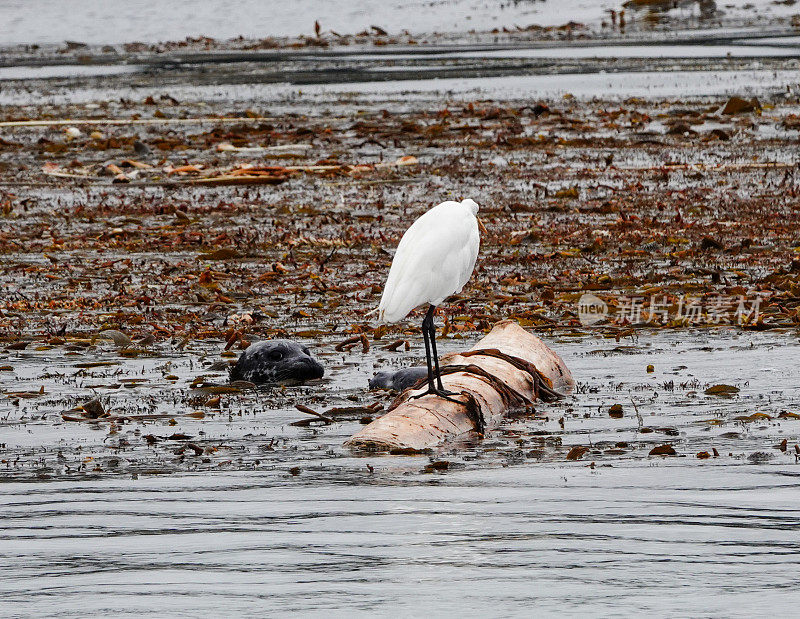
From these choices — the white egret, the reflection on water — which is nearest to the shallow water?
the reflection on water

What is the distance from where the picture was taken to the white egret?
938 cm

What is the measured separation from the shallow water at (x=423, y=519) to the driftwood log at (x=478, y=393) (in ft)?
0.55

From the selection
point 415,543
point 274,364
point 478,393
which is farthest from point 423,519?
point 274,364

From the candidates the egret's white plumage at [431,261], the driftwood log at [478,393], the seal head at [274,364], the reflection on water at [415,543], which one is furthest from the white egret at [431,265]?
the reflection on water at [415,543]

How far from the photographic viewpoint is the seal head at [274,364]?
35.1 feet

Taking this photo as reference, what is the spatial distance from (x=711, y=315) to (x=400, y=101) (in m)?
21.6

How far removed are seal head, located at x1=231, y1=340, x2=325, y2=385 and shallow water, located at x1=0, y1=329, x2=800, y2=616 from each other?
0.66 m

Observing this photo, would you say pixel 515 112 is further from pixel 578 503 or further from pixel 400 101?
pixel 578 503

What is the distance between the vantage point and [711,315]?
12.7m

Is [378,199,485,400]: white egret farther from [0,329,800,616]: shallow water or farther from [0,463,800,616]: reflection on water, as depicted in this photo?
[0,463,800,616]: reflection on water

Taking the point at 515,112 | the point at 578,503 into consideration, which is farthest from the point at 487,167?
the point at 578,503

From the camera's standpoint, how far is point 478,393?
9445 millimetres

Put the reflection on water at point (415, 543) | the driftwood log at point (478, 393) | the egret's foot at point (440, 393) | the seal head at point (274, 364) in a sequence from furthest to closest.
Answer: the seal head at point (274, 364)
the egret's foot at point (440, 393)
the driftwood log at point (478, 393)
the reflection on water at point (415, 543)

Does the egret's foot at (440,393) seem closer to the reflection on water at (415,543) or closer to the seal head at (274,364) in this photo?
the reflection on water at (415,543)
